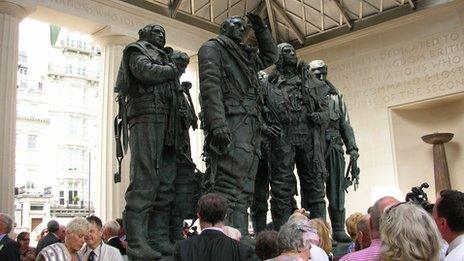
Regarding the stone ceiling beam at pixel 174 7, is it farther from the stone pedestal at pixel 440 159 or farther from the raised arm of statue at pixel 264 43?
the raised arm of statue at pixel 264 43

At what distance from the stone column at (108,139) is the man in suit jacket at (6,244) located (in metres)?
8.19

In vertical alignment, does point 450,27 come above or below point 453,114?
above

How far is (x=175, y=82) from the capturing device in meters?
5.46

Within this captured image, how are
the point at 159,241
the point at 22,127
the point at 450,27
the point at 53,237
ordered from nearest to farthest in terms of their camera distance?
the point at 159,241 → the point at 53,237 → the point at 450,27 → the point at 22,127

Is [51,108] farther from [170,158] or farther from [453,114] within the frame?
[170,158]

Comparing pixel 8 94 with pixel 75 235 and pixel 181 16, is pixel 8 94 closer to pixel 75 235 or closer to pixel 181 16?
pixel 181 16

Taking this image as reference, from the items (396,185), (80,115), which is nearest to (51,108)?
(80,115)

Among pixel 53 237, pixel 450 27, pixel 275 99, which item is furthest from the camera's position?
pixel 450 27

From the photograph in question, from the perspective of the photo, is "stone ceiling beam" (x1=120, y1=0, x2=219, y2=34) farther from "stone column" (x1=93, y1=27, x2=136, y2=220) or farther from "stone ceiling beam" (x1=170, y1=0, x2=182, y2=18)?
"stone column" (x1=93, y1=27, x2=136, y2=220)

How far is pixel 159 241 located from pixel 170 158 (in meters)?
0.84

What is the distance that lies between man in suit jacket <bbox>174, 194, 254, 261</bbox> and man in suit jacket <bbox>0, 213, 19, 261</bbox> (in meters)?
3.06

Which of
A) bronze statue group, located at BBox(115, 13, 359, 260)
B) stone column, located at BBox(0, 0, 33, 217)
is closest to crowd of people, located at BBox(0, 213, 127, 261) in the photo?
bronze statue group, located at BBox(115, 13, 359, 260)

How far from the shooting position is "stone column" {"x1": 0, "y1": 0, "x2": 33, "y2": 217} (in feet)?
37.5

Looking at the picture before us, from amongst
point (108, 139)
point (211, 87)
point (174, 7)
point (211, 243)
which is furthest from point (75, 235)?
point (174, 7)
